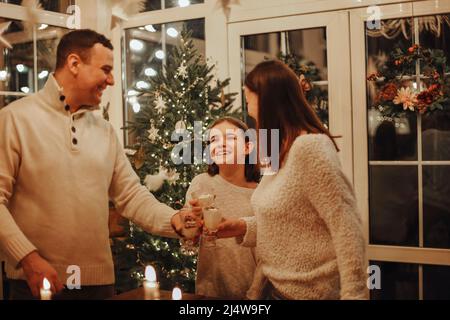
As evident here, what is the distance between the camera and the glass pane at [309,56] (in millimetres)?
3477

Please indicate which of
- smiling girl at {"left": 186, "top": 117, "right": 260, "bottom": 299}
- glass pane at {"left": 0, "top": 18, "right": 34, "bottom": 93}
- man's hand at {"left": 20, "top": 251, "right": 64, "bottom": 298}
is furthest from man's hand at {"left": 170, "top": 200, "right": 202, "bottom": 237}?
glass pane at {"left": 0, "top": 18, "right": 34, "bottom": 93}

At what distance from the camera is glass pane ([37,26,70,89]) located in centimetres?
362

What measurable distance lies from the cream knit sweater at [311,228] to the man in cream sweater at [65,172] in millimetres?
638

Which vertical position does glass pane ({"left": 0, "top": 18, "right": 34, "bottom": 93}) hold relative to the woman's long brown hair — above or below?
above

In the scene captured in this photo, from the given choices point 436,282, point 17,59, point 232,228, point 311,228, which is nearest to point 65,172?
point 232,228

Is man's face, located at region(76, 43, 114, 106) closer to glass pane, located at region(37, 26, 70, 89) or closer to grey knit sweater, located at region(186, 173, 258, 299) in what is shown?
grey knit sweater, located at region(186, 173, 258, 299)

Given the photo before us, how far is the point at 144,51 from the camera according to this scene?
4.25 metres

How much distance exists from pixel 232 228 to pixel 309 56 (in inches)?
75.6

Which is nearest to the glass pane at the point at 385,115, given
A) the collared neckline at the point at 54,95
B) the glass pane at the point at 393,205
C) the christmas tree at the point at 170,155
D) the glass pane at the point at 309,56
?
the glass pane at the point at 393,205

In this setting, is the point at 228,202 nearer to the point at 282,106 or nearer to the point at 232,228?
the point at 232,228

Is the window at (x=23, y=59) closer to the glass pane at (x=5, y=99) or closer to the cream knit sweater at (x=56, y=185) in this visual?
the glass pane at (x=5, y=99)

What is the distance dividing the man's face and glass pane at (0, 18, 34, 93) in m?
1.52

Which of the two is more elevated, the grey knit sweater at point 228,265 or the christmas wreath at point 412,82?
the christmas wreath at point 412,82
